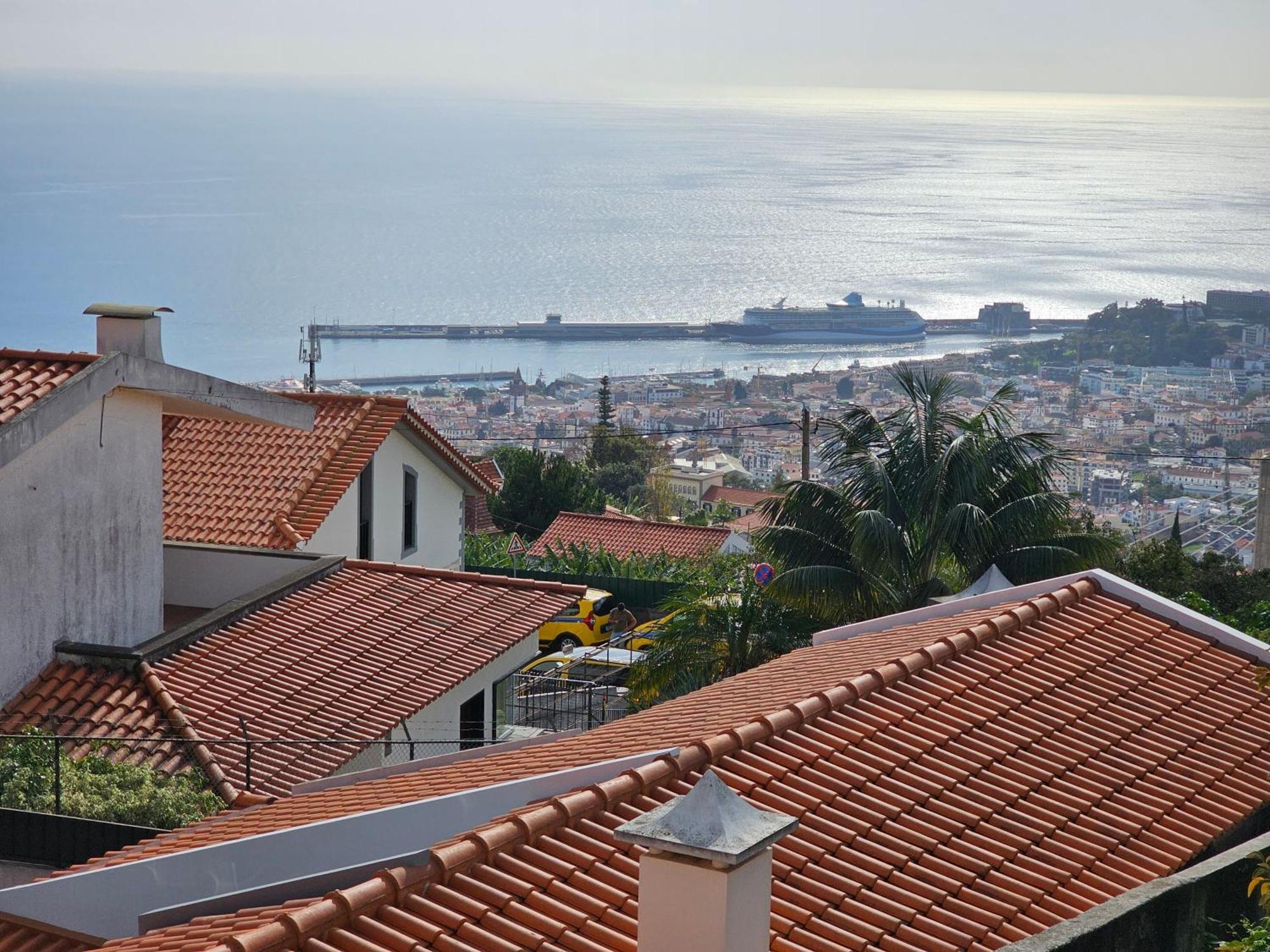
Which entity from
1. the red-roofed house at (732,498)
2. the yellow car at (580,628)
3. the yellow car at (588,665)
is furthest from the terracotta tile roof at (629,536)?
the red-roofed house at (732,498)

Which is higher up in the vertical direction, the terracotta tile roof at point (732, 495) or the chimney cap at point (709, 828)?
the chimney cap at point (709, 828)

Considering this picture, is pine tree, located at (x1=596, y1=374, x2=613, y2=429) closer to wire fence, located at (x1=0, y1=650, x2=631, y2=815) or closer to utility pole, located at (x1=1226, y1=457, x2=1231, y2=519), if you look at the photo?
utility pole, located at (x1=1226, y1=457, x2=1231, y2=519)

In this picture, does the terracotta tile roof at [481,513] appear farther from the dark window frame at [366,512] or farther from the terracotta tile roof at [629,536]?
the dark window frame at [366,512]

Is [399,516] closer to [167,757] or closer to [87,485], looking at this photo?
[87,485]

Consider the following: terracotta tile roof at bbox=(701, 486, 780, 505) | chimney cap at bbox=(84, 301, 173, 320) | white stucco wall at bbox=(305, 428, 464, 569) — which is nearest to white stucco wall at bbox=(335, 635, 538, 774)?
white stucco wall at bbox=(305, 428, 464, 569)

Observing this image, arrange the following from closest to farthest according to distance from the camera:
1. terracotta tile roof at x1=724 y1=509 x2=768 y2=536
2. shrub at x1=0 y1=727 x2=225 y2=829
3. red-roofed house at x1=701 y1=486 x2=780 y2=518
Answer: shrub at x1=0 y1=727 x2=225 y2=829, terracotta tile roof at x1=724 y1=509 x2=768 y2=536, red-roofed house at x1=701 y1=486 x2=780 y2=518

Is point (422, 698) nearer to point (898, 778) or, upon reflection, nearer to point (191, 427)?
point (898, 778)
